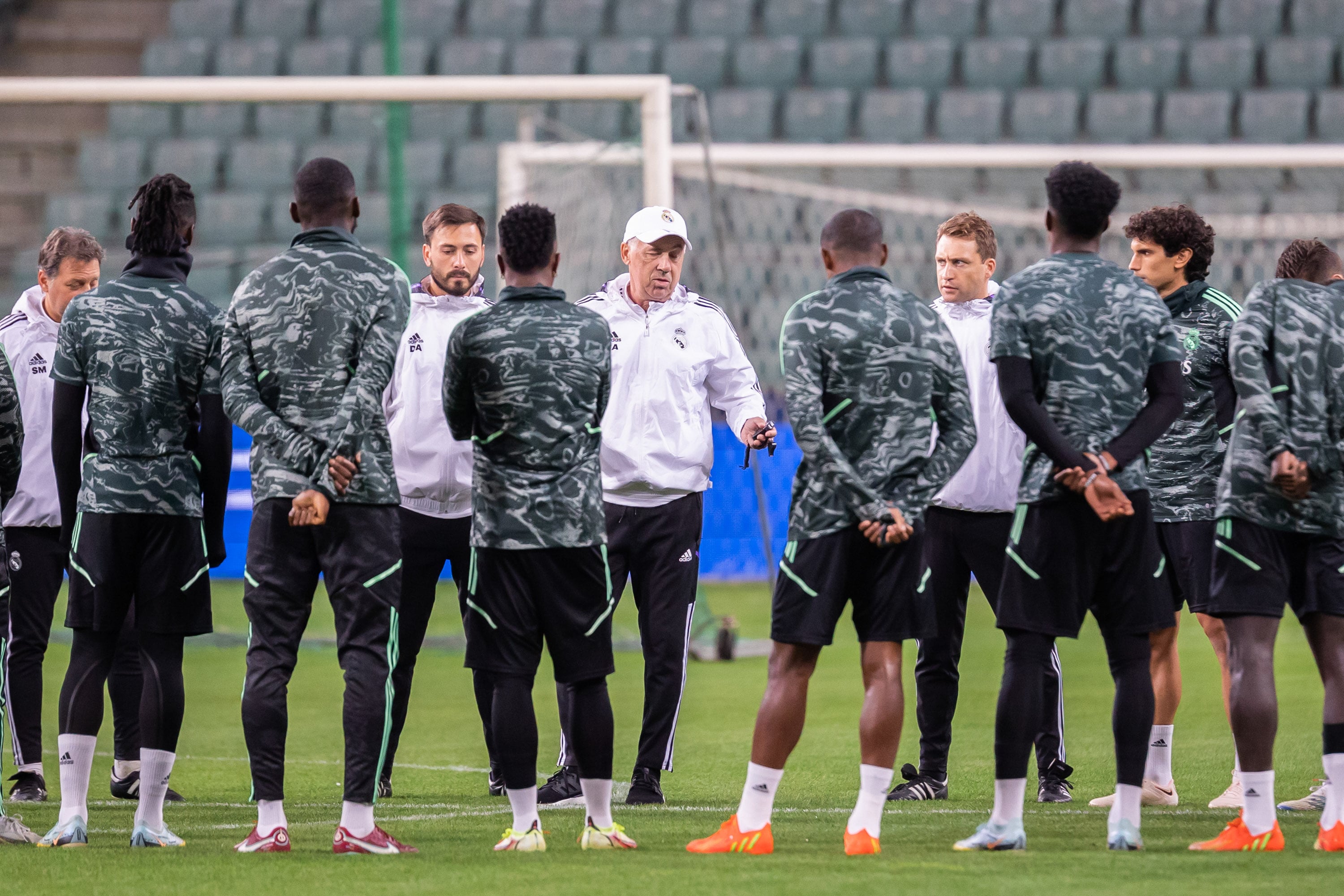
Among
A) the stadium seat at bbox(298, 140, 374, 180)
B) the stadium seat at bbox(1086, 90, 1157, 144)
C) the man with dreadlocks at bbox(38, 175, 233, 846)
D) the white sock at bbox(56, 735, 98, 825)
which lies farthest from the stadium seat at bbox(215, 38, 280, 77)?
the white sock at bbox(56, 735, 98, 825)

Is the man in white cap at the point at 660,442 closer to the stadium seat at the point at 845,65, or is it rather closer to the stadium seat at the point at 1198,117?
the stadium seat at the point at 1198,117

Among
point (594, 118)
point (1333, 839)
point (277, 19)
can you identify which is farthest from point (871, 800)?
point (277, 19)

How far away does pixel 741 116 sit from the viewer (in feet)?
62.8

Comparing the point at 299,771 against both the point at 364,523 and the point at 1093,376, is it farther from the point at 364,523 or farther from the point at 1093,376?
the point at 1093,376

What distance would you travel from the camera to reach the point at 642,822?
5711 mm

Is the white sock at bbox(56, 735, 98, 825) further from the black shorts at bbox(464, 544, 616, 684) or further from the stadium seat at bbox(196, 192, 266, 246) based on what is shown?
the stadium seat at bbox(196, 192, 266, 246)

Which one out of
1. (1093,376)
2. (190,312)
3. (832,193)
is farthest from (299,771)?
(832,193)

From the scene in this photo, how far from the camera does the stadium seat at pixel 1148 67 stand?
19.6 m

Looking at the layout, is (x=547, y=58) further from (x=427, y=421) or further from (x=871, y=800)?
(x=871, y=800)

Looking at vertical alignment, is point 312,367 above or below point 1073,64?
below

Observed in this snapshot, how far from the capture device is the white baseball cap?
640 cm

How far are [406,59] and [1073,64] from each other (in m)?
7.83

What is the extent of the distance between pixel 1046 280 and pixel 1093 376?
0.32 metres

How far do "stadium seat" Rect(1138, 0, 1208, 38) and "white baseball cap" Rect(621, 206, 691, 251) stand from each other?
607 inches
